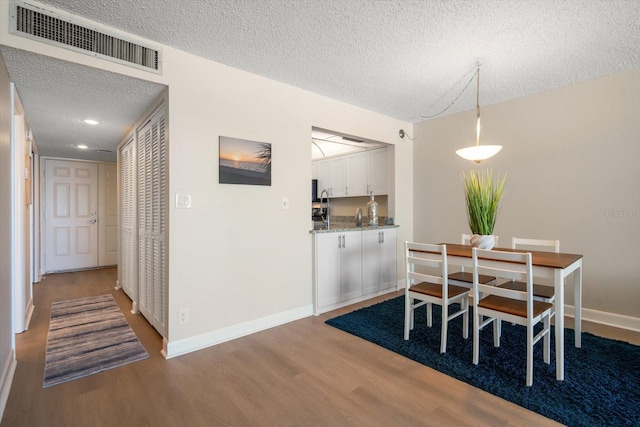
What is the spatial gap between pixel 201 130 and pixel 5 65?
4.17 feet

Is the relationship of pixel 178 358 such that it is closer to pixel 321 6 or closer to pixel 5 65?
pixel 5 65

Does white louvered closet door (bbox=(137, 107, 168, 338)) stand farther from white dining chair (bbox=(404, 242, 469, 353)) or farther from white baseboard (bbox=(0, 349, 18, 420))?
white dining chair (bbox=(404, 242, 469, 353))

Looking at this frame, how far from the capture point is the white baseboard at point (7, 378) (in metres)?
1.83

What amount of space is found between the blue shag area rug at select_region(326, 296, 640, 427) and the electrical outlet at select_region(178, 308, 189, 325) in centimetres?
A: 137

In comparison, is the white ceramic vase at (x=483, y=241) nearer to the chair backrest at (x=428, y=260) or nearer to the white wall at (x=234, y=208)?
the chair backrest at (x=428, y=260)

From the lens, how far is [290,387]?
204cm

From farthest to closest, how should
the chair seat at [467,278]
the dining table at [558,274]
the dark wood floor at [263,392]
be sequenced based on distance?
the chair seat at [467,278] < the dining table at [558,274] < the dark wood floor at [263,392]

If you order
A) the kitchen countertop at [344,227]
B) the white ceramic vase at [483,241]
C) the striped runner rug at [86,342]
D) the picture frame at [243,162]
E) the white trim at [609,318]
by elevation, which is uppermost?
the picture frame at [243,162]

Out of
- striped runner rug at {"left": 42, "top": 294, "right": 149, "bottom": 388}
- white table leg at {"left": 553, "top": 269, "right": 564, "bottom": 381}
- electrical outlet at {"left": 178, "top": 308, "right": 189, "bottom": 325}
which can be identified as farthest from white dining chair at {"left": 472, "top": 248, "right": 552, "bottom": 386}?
striped runner rug at {"left": 42, "top": 294, "right": 149, "bottom": 388}

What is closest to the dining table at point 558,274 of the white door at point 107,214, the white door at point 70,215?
the white door at point 107,214

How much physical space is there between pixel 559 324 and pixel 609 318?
5.68ft

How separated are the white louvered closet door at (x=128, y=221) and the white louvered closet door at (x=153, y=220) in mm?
208

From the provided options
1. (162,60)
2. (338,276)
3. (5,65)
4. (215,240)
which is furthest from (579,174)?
(5,65)

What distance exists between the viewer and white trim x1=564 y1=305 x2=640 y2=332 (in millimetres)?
2939
